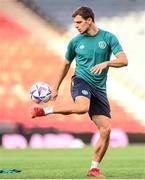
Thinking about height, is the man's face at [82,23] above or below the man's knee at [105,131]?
above

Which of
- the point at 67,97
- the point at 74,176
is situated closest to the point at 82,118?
the point at 67,97

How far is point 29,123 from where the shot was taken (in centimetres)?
2152

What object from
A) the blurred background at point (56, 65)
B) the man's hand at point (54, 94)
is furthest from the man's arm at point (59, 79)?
the blurred background at point (56, 65)

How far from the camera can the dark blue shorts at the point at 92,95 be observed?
9.16 m

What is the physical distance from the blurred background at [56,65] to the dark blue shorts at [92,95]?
11.8 metres

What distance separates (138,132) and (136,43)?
98.4 inches

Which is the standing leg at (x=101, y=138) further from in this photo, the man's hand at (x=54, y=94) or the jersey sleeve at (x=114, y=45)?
the jersey sleeve at (x=114, y=45)

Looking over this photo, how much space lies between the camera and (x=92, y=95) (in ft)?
30.4

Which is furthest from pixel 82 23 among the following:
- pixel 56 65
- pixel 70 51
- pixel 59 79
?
pixel 56 65

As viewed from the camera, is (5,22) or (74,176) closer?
(74,176)

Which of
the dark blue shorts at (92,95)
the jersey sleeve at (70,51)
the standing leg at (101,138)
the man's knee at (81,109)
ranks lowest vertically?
the standing leg at (101,138)

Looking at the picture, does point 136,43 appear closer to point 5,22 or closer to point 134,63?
Answer: point 134,63

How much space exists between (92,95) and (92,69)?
37 centimetres

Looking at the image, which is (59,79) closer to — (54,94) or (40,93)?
(54,94)
